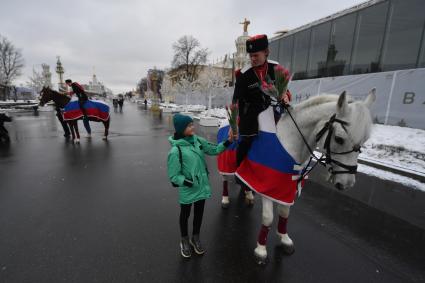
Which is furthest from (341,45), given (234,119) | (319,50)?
(234,119)

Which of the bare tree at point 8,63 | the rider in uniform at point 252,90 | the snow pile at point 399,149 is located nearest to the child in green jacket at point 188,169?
the rider in uniform at point 252,90

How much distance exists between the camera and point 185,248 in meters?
2.60

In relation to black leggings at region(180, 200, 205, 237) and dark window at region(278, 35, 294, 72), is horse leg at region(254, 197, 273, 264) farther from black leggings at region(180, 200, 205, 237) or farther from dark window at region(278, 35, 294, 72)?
dark window at region(278, 35, 294, 72)

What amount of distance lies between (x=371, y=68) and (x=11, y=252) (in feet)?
54.6

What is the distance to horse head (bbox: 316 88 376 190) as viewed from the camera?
72.7 inches

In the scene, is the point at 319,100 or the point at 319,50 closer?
the point at 319,100

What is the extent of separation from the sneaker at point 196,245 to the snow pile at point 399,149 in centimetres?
529

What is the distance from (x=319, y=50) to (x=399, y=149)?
475 inches

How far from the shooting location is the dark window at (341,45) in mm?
13945

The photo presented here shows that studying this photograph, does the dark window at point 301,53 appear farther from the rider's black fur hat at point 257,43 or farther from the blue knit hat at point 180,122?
the blue knit hat at point 180,122

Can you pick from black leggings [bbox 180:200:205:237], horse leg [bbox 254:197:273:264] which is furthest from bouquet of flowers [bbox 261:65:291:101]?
black leggings [bbox 180:200:205:237]

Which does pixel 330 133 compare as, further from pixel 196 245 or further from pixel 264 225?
pixel 196 245

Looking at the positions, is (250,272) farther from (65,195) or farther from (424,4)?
(424,4)

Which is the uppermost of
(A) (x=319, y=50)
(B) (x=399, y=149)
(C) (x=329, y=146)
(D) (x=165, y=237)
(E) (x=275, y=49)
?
(E) (x=275, y=49)
